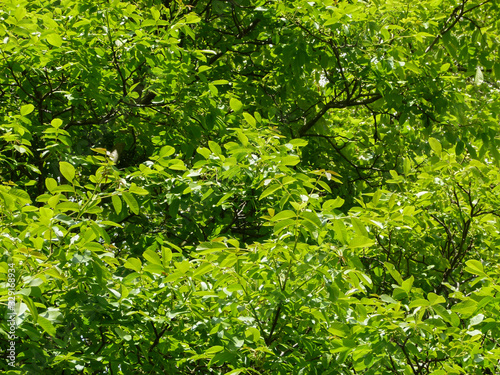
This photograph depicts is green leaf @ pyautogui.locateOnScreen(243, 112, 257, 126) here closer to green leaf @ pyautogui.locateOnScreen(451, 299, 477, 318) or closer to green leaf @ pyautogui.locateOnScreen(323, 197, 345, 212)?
green leaf @ pyautogui.locateOnScreen(323, 197, 345, 212)

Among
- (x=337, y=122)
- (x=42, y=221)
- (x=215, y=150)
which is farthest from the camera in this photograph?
(x=337, y=122)

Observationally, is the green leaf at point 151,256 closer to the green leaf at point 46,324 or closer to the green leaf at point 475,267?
the green leaf at point 46,324

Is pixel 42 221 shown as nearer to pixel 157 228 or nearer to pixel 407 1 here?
pixel 157 228

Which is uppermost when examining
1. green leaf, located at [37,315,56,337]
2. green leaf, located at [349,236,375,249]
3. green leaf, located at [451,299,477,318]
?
green leaf, located at [349,236,375,249]

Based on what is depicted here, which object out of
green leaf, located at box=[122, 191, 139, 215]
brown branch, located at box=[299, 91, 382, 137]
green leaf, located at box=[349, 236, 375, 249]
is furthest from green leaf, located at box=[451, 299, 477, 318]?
brown branch, located at box=[299, 91, 382, 137]

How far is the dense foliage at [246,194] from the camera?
2383 mm

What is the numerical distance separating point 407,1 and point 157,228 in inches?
123

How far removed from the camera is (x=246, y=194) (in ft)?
12.4

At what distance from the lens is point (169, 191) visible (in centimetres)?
374

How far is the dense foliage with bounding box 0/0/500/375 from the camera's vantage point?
2.38 meters

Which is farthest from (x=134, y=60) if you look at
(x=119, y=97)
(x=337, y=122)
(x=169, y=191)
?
(x=337, y=122)

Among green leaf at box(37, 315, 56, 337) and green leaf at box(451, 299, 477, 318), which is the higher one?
green leaf at box(451, 299, 477, 318)

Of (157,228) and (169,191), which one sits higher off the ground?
(169,191)

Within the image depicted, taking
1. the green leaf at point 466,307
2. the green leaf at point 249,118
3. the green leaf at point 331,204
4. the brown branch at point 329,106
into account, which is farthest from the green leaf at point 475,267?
the brown branch at point 329,106
